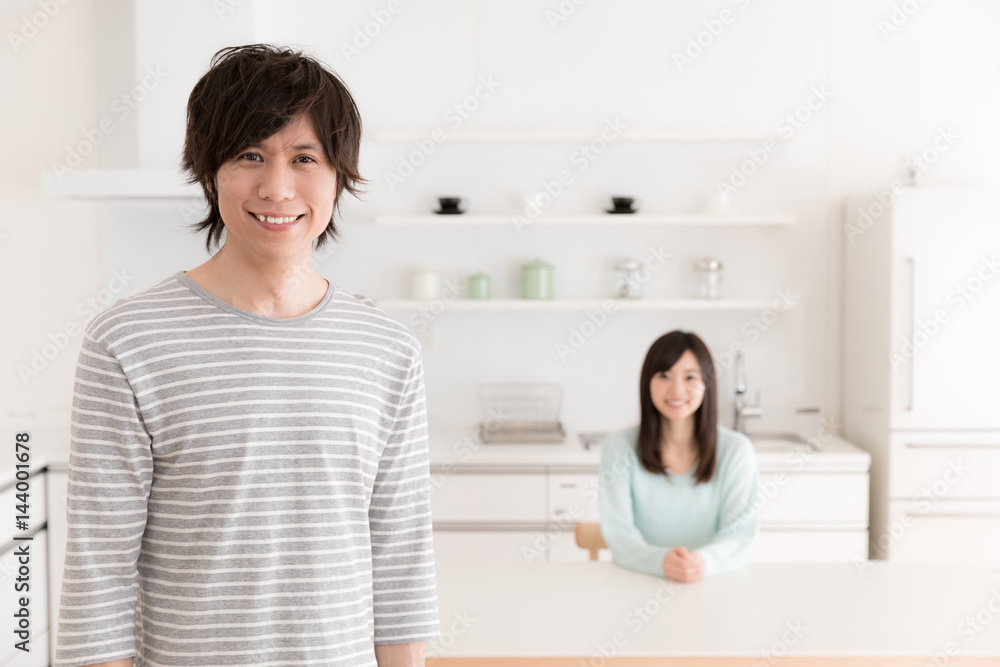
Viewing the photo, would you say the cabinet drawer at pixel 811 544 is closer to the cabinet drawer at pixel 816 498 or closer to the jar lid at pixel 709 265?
the cabinet drawer at pixel 816 498

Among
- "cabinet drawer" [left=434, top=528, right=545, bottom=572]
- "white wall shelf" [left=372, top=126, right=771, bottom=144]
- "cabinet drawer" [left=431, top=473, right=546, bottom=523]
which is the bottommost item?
"cabinet drawer" [left=434, top=528, right=545, bottom=572]

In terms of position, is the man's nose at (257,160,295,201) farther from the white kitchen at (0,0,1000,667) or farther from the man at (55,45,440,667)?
the white kitchen at (0,0,1000,667)

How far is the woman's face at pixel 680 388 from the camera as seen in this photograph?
6.77 feet

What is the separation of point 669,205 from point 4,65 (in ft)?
8.47

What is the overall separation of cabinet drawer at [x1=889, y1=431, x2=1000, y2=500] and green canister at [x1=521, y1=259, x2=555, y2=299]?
1.43m

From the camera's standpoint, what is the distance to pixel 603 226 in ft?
11.2

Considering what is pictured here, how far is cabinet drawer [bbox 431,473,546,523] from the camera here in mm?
2979

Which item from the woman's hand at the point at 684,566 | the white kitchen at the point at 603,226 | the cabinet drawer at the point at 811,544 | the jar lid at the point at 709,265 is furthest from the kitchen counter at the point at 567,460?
the woman's hand at the point at 684,566

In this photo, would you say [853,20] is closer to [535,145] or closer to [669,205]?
[669,205]

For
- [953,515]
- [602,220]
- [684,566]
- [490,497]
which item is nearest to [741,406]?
[953,515]

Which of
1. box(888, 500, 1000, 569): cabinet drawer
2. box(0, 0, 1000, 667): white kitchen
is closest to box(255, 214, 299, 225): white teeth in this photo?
box(0, 0, 1000, 667): white kitchen

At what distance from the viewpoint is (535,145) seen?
3.43 metres

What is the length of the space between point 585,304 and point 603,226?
0.39m

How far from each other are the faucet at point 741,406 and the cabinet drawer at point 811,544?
54 centimetres
